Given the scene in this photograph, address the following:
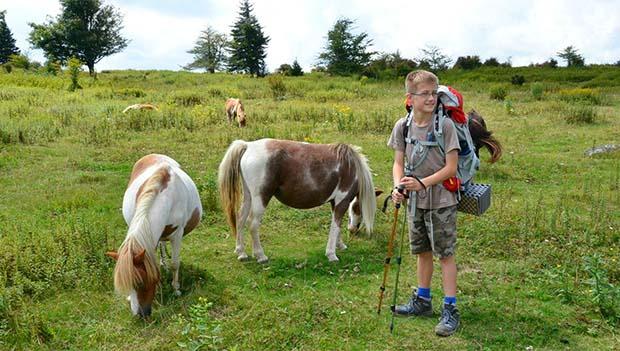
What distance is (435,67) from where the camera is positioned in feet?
141

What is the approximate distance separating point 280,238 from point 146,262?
3.00 metres

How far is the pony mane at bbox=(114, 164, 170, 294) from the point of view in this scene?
14.0 feet

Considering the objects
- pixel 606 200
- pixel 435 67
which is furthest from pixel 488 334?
pixel 435 67

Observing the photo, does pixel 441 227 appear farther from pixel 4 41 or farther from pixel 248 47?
pixel 4 41

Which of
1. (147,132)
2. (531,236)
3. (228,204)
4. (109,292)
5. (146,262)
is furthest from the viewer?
(147,132)

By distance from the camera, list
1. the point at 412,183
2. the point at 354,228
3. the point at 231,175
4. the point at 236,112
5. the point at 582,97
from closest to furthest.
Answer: the point at 412,183 < the point at 231,175 < the point at 354,228 < the point at 236,112 < the point at 582,97

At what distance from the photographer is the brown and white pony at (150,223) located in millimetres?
4301

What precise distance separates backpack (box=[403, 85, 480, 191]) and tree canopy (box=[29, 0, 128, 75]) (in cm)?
4551

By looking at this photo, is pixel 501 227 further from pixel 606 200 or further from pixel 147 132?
pixel 147 132

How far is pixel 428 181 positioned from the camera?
13.6 feet

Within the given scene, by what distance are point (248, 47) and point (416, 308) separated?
1808 inches

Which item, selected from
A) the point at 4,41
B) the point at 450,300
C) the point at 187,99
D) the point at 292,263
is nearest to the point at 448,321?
the point at 450,300

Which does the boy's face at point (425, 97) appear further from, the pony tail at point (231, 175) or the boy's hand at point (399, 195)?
the pony tail at point (231, 175)

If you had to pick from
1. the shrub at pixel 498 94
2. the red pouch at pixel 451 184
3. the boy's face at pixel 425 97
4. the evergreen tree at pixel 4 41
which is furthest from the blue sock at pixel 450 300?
the evergreen tree at pixel 4 41
